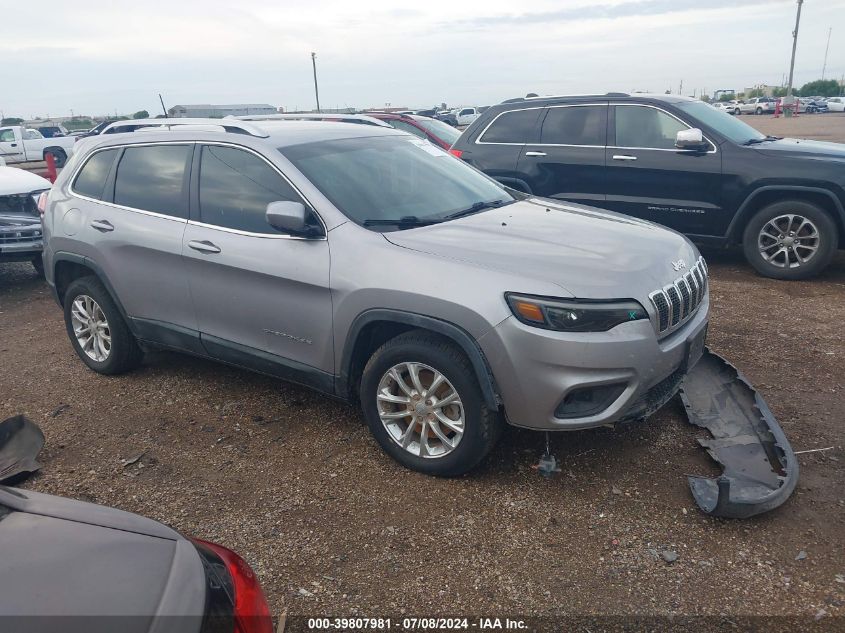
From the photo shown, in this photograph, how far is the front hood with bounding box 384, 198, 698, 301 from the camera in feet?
10.3

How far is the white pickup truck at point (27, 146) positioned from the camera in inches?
982

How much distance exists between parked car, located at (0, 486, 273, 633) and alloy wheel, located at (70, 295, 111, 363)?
10.7ft

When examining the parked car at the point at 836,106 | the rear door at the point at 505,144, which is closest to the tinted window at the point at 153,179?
the rear door at the point at 505,144

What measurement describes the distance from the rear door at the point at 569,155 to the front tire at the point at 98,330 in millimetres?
4756

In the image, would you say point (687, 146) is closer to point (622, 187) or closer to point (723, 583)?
point (622, 187)

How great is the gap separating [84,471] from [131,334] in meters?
1.31

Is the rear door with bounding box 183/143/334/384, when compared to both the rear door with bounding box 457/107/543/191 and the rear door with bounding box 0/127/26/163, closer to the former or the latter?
the rear door with bounding box 457/107/543/191

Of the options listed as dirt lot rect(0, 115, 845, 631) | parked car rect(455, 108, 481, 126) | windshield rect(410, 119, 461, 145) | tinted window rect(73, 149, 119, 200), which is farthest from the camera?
parked car rect(455, 108, 481, 126)

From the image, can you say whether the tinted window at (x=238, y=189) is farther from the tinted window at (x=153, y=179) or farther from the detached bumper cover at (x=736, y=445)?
the detached bumper cover at (x=736, y=445)

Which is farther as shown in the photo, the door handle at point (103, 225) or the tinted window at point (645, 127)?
the tinted window at point (645, 127)

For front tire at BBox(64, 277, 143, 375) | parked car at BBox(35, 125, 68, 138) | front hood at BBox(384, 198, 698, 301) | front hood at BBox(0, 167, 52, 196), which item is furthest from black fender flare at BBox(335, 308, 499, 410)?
parked car at BBox(35, 125, 68, 138)

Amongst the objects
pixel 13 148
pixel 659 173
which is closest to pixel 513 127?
pixel 659 173

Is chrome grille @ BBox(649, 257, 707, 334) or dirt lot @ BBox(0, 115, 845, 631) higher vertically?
chrome grille @ BBox(649, 257, 707, 334)

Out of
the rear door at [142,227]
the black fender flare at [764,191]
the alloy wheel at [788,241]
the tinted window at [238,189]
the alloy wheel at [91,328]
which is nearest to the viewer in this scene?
the tinted window at [238,189]
